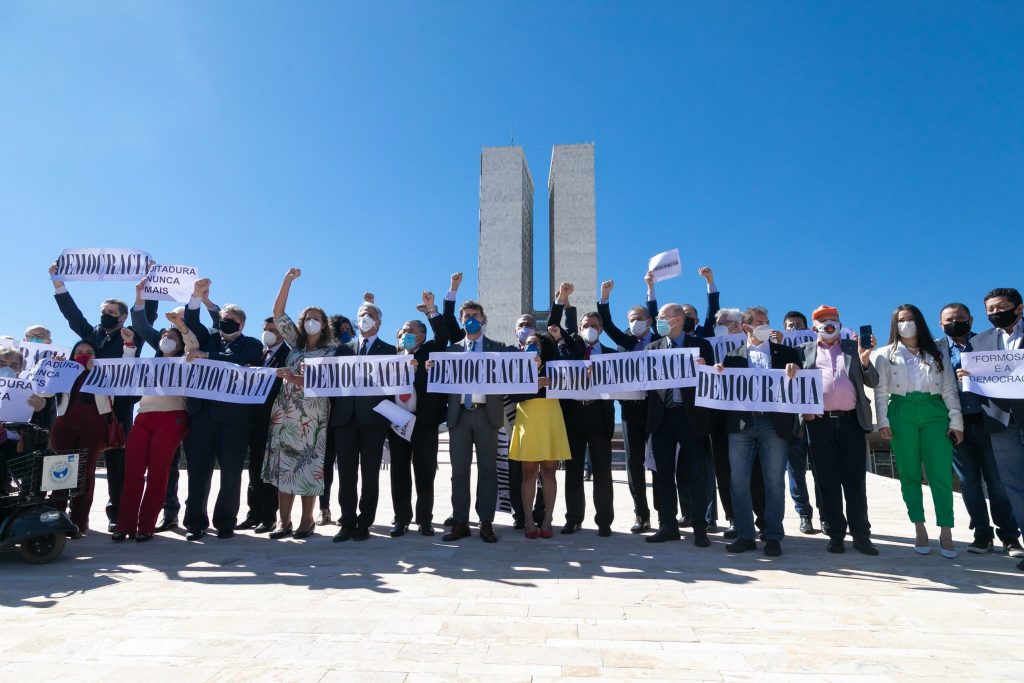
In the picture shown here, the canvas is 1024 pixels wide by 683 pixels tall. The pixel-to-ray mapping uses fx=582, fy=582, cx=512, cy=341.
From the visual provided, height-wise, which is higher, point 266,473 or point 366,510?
point 266,473

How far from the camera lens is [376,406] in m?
4.98

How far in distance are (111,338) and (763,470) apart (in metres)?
6.13

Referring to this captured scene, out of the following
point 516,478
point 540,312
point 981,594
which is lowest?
point 981,594

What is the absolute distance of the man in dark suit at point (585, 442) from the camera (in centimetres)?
510

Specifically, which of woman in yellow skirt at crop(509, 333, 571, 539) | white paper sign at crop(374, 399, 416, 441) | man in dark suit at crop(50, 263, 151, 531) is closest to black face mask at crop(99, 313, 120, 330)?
man in dark suit at crop(50, 263, 151, 531)

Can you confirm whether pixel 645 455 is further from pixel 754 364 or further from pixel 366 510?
pixel 366 510

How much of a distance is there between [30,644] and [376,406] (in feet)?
8.95

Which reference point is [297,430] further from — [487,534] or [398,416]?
[487,534]

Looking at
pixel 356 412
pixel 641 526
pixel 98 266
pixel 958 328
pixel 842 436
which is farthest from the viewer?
pixel 98 266

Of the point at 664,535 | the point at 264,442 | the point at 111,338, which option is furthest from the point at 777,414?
the point at 111,338

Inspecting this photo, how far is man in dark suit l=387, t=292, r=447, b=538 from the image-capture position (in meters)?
5.17

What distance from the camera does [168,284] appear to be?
19.1 ft

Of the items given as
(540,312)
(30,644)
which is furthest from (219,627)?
(540,312)

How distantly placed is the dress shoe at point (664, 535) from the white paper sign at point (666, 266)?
2.59m
